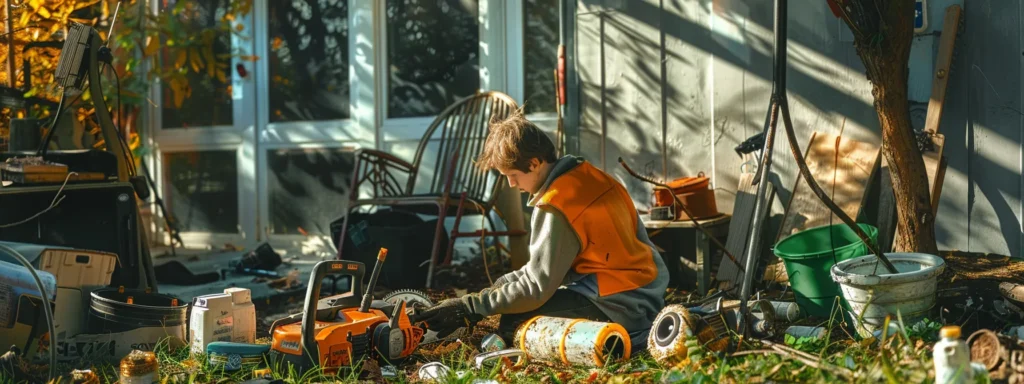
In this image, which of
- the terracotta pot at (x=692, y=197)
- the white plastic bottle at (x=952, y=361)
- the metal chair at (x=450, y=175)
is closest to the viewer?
the white plastic bottle at (x=952, y=361)

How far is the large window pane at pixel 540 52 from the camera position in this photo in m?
5.69

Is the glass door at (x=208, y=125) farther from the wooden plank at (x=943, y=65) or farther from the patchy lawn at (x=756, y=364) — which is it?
the wooden plank at (x=943, y=65)

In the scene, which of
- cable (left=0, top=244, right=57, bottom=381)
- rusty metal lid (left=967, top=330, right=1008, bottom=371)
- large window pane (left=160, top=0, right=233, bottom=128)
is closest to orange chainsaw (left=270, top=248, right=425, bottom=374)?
cable (left=0, top=244, right=57, bottom=381)

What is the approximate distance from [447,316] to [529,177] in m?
0.57

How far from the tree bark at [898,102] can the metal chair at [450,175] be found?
6.16ft

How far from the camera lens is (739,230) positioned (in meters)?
4.59

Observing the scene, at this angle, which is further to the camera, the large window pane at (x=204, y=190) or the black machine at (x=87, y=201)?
the large window pane at (x=204, y=190)

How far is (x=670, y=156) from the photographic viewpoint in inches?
204

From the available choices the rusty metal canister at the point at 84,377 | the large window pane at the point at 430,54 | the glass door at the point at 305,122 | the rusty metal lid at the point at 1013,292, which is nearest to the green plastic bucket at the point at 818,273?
the rusty metal lid at the point at 1013,292

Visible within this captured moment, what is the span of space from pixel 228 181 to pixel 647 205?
3.40m

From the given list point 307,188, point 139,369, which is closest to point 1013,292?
point 139,369

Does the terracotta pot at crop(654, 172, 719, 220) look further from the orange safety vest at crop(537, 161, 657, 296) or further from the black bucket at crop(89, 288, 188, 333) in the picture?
the black bucket at crop(89, 288, 188, 333)

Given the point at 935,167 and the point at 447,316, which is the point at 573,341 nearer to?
the point at 447,316

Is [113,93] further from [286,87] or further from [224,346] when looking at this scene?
[224,346]
